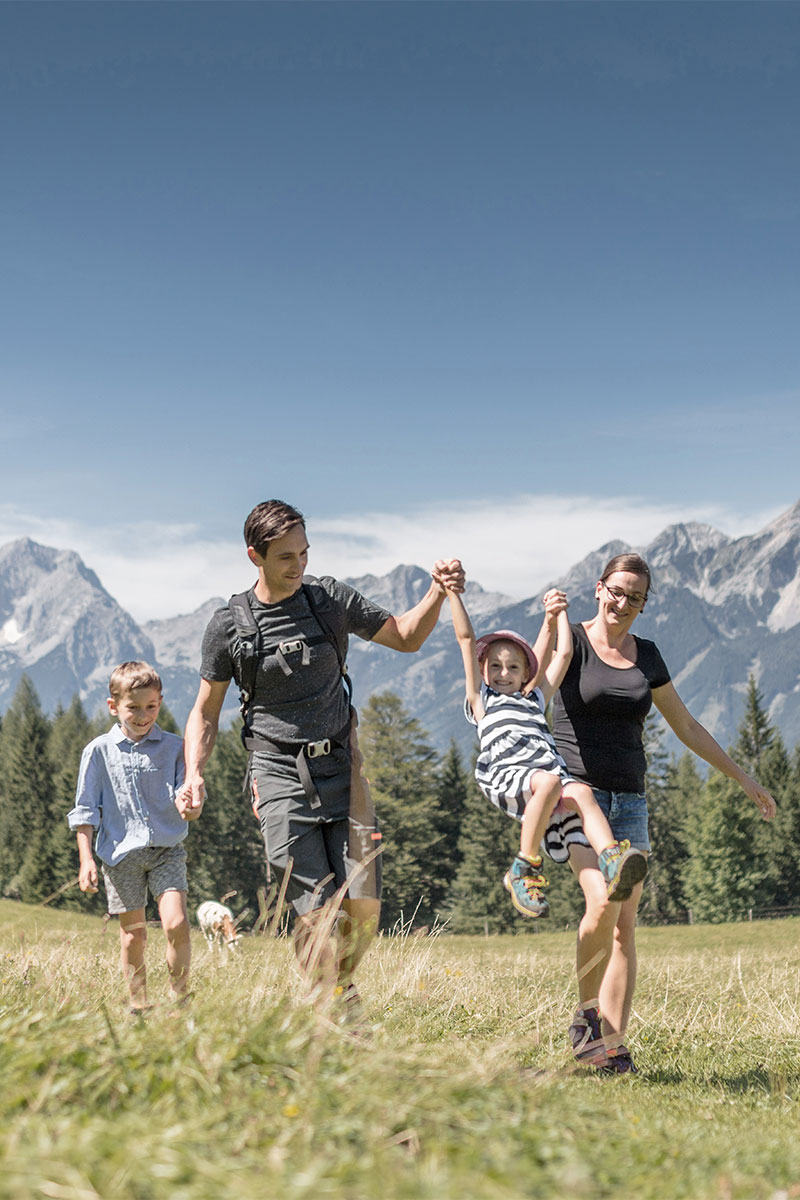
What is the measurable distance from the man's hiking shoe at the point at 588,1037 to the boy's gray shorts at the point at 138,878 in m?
2.63

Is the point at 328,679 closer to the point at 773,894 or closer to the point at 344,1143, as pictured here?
the point at 344,1143

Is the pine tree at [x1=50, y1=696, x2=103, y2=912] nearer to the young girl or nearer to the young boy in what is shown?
the young boy

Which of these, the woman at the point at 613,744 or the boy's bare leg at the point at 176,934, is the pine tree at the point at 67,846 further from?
the woman at the point at 613,744

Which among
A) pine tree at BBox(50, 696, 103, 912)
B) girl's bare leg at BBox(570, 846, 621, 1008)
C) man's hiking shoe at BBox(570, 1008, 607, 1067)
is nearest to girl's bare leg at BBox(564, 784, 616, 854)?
girl's bare leg at BBox(570, 846, 621, 1008)

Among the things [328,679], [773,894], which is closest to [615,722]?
[328,679]

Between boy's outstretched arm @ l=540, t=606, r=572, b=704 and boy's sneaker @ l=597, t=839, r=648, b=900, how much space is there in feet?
3.67

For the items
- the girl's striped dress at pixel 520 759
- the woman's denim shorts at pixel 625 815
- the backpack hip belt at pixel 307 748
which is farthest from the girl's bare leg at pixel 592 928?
the backpack hip belt at pixel 307 748

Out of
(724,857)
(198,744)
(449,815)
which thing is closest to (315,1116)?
(198,744)

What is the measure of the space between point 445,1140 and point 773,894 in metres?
63.5

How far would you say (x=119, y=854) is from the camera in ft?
21.9

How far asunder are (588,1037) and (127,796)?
10.7 feet

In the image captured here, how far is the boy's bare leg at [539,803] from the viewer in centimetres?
570

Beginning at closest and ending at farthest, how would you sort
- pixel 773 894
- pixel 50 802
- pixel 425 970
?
pixel 425 970 → pixel 773 894 → pixel 50 802

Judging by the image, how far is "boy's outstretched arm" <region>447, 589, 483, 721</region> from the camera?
Result: 557cm
